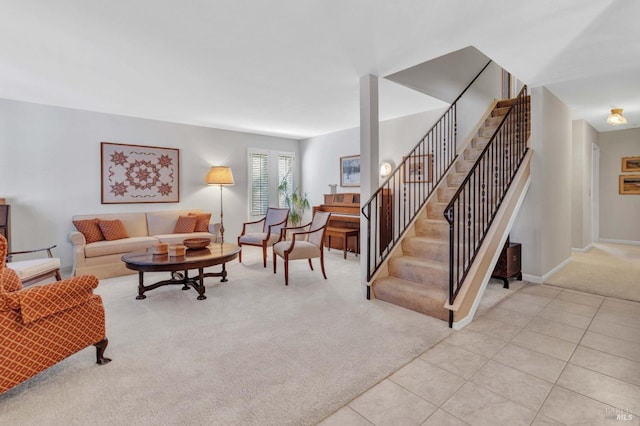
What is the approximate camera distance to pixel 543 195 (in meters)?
4.03

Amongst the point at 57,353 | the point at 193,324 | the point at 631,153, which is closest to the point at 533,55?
the point at 193,324

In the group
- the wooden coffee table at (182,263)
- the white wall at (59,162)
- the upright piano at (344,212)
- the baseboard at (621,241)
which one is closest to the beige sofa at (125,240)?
the white wall at (59,162)

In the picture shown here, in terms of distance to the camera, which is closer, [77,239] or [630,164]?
[77,239]

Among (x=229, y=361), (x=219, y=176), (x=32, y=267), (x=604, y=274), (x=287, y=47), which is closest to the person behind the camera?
(x=229, y=361)

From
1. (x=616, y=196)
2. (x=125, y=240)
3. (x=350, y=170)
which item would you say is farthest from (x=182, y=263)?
(x=616, y=196)

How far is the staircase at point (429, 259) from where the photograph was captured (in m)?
3.11

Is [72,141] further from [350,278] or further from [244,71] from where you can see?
[350,278]

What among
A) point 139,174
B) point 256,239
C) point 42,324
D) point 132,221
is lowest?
point 42,324

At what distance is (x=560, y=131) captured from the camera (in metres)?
4.50

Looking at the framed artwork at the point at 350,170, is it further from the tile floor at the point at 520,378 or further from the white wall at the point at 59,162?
the tile floor at the point at 520,378

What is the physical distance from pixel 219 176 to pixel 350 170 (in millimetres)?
2582

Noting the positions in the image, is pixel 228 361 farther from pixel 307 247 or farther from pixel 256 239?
pixel 256 239

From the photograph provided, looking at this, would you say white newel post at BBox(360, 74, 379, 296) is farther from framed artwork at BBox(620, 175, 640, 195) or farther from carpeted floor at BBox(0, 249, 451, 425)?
framed artwork at BBox(620, 175, 640, 195)

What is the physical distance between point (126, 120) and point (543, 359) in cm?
629
